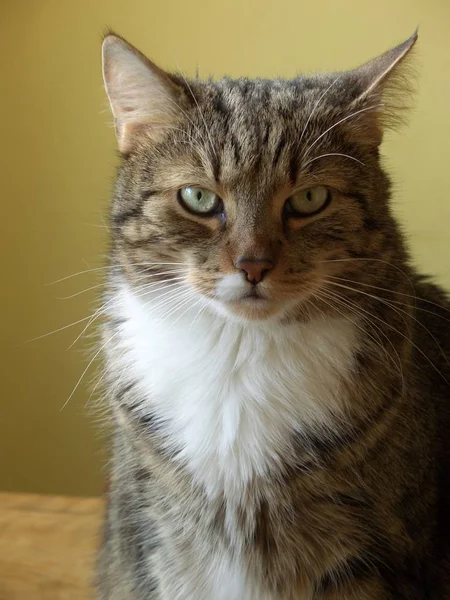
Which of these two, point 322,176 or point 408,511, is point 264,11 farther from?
point 408,511

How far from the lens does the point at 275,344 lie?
885mm

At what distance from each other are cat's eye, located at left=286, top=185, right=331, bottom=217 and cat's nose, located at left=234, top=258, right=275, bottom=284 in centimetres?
10

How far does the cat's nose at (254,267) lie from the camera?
0.79 metres

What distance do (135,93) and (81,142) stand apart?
765 millimetres

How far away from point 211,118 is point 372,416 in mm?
470

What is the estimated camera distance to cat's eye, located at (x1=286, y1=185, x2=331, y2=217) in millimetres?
860

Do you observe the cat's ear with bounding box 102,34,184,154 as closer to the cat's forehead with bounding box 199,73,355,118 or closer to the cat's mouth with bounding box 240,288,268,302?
the cat's forehead with bounding box 199,73,355,118

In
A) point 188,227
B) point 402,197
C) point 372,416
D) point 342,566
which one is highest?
point 188,227

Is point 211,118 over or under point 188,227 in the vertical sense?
over

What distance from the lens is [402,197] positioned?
4.99 ft

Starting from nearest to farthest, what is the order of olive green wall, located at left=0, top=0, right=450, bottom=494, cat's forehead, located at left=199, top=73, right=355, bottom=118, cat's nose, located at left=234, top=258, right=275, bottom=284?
cat's nose, located at left=234, top=258, right=275, bottom=284 < cat's forehead, located at left=199, top=73, right=355, bottom=118 < olive green wall, located at left=0, top=0, right=450, bottom=494

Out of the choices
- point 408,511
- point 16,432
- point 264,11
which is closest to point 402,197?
point 264,11

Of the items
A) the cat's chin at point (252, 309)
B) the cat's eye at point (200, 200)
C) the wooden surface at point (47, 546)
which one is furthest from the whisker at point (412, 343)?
the wooden surface at point (47, 546)

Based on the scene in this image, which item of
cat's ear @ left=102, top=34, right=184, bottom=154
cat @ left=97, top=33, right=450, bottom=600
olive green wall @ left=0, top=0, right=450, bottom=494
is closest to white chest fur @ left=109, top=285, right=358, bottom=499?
cat @ left=97, top=33, right=450, bottom=600
